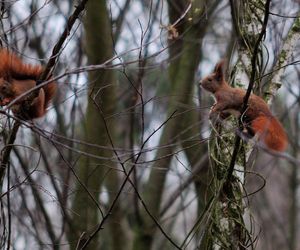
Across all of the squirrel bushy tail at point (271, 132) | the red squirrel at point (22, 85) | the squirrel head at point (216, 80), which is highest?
the red squirrel at point (22, 85)

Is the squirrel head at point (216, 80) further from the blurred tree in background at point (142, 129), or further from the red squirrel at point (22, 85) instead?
the red squirrel at point (22, 85)

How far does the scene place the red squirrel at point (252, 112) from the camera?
3.28 m

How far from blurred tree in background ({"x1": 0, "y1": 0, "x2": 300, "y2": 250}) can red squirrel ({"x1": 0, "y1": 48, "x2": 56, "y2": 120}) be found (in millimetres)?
98

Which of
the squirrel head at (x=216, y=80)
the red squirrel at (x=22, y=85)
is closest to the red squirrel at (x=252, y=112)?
the squirrel head at (x=216, y=80)

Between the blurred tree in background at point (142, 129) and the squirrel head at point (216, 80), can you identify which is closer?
the blurred tree in background at point (142, 129)

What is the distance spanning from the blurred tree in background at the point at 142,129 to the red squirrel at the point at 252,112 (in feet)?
0.28

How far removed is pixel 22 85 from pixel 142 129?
1675 millimetres

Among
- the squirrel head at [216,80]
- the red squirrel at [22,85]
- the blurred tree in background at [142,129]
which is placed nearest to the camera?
the blurred tree in background at [142,129]

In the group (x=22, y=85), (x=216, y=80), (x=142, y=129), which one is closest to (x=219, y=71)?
(x=216, y=80)

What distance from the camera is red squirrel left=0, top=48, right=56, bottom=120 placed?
4.18m

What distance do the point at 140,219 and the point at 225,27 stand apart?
2567mm

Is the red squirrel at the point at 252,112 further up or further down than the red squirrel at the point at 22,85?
further down

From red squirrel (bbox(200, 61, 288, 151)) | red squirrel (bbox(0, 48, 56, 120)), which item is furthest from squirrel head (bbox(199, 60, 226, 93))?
red squirrel (bbox(0, 48, 56, 120))

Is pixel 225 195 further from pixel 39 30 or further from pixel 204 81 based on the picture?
pixel 39 30
